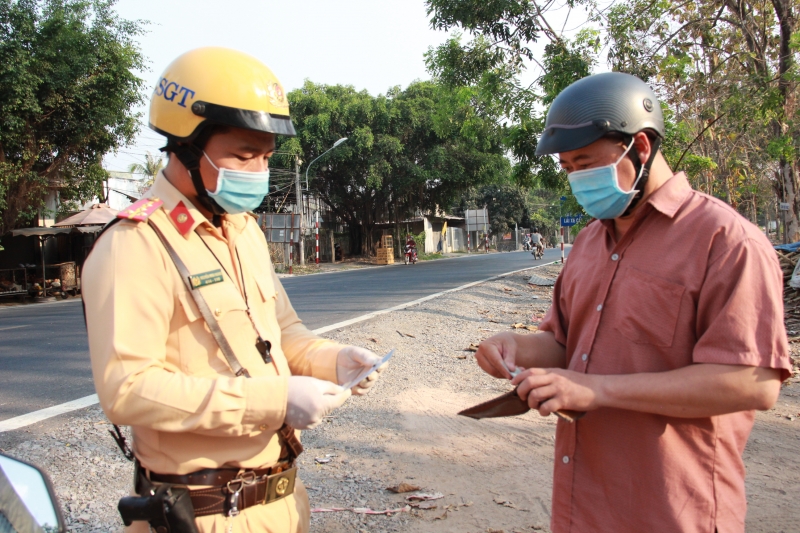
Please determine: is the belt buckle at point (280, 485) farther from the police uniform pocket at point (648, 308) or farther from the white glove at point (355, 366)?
the police uniform pocket at point (648, 308)

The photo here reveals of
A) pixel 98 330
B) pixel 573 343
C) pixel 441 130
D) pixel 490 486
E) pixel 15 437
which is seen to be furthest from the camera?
pixel 441 130

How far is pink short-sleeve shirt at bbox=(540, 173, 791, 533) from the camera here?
1431 millimetres

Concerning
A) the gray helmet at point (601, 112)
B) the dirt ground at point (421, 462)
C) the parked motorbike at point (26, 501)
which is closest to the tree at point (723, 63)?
the dirt ground at point (421, 462)

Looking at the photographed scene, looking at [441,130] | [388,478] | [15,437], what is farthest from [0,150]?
[388,478]

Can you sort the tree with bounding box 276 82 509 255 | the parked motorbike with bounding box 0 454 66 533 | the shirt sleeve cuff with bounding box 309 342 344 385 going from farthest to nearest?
the tree with bounding box 276 82 509 255
the shirt sleeve cuff with bounding box 309 342 344 385
the parked motorbike with bounding box 0 454 66 533

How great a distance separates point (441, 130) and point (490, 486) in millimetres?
12859

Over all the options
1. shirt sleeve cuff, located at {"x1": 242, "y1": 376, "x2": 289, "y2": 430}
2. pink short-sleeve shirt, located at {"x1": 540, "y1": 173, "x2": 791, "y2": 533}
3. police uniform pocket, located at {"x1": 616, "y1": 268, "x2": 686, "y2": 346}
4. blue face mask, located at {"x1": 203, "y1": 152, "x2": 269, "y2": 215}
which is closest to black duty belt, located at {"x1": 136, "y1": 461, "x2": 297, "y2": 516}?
shirt sleeve cuff, located at {"x1": 242, "y1": 376, "x2": 289, "y2": 430}

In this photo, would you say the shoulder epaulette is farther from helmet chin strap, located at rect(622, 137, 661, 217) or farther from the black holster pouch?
helmet chin strap, located at rect(622, 137, 661, 217)

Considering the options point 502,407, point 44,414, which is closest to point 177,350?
point 502,407

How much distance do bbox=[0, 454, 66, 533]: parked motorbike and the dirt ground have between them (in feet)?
5.86

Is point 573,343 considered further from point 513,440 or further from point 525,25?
point 525,25

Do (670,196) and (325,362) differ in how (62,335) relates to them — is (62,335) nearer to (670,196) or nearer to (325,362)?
(325,362)

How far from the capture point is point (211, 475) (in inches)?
58.7

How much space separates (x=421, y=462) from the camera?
3752 millimetres
